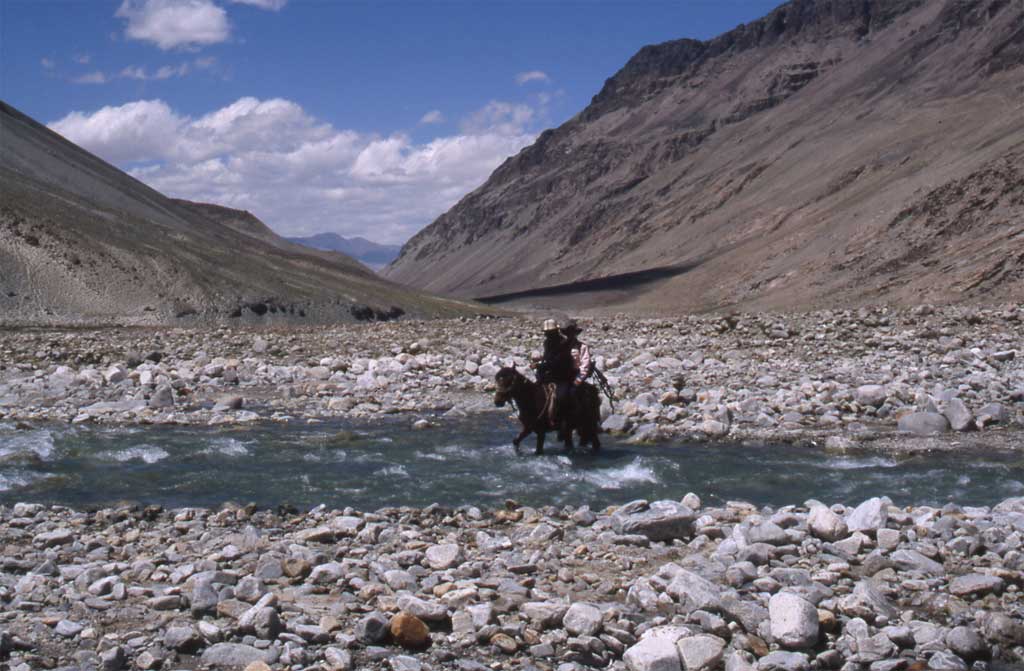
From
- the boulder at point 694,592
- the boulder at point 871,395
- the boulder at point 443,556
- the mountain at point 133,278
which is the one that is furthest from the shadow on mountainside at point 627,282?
the boulder at point 694,592

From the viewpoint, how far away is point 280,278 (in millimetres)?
52812

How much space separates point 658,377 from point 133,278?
3384 centimetres

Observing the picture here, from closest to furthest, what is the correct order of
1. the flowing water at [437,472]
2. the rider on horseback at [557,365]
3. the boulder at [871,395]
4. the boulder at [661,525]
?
the boulder at [661,525] < the flowing water at [437,472] < the rider on horseback at [557,365] < the boulder at [871,395]

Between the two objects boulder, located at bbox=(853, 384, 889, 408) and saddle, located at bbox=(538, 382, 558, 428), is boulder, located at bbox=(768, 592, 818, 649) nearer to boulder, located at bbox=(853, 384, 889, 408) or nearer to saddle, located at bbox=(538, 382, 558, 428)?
saddle, located at bbox=(538, 382, 558, 428)

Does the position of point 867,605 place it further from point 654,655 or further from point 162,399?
point 162,399

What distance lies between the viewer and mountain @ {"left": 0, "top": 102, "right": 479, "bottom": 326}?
43375 mm

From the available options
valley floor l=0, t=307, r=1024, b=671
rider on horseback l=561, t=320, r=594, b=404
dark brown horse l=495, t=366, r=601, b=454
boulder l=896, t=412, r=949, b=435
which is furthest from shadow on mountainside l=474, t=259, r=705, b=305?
valley floor l=0, t=307, r=1024, b=671

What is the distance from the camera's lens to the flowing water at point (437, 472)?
11.2 metres

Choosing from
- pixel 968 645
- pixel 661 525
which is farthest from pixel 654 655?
pixel 661 525

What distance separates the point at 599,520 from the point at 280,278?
45574mm

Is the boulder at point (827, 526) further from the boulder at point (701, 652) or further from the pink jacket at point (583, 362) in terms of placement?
the pink jacket at point (583, 362)

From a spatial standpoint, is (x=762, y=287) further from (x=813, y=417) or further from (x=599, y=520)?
(x=599, y=520)

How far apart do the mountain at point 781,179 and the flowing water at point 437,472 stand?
97.3 ft

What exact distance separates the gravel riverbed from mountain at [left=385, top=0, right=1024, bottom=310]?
19746 mm
